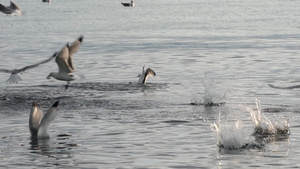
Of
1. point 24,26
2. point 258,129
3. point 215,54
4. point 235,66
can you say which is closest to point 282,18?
point 24,26

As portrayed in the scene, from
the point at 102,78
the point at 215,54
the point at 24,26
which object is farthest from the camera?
the point at 24,26

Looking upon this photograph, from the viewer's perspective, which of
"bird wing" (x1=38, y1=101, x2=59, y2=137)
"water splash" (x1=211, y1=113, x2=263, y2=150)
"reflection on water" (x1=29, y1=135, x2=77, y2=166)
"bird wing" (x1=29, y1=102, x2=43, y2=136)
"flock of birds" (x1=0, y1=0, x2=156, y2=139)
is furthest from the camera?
"bird wing" (x1=29, y1=102, x2=43, y2=136)

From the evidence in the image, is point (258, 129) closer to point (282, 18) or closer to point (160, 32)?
point (160, 32)

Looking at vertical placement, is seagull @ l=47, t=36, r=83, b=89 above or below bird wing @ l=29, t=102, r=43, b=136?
above

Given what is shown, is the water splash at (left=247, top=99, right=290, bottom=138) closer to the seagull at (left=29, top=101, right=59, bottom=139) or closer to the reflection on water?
the reflection on water

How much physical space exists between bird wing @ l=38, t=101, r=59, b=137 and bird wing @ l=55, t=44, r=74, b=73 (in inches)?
88.4

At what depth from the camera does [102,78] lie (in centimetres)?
2558

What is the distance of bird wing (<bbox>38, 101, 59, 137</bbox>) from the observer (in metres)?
14.9

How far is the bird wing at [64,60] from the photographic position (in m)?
17.0

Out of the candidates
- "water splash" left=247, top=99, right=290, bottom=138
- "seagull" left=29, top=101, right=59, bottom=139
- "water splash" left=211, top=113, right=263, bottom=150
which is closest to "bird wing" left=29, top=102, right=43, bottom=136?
"seagull" left=29, top=101, right=59, bottom=139

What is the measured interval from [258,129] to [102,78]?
1083cm

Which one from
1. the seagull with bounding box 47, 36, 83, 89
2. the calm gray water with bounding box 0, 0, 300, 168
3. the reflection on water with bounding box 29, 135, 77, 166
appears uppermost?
the seagull with bounding box 47, 36, 83, 89

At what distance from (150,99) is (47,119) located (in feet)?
18.3

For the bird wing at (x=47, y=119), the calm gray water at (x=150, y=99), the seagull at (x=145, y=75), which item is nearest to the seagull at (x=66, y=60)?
the calm gray water at (x=150, y=99)
